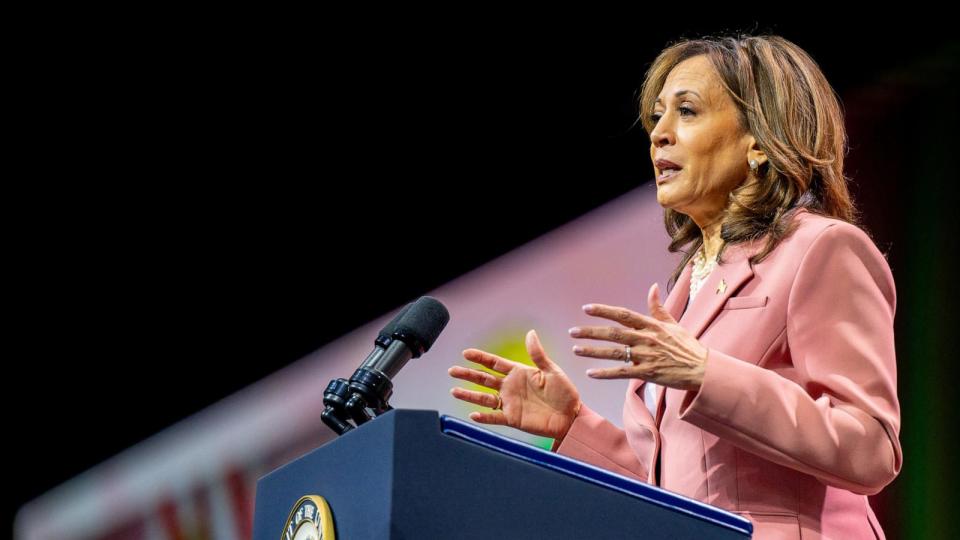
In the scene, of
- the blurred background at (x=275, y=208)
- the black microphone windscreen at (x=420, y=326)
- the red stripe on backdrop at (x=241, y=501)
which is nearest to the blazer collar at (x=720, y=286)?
the black microphone windscreen at (x=420, y=326)

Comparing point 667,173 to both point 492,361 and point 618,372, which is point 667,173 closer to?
point 492,361

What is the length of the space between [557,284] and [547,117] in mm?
603

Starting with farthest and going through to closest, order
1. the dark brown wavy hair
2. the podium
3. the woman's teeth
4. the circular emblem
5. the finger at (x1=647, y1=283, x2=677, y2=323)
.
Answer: the woman's teeth, the dark brown wavy hair, the finger at (x1=647, y1=283, x2=677, y2=323), the circular emblem, the podium

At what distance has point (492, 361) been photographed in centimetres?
169

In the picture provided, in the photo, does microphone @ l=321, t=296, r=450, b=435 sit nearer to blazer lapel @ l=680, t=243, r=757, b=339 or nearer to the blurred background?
blazer lapel @ l=680, t=243, r=757, b=339

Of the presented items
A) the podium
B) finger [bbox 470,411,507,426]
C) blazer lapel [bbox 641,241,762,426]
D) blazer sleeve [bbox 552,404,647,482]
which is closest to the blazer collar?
blazer lapel [bbox 641,241,762,426]

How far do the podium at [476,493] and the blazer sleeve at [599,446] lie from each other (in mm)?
660

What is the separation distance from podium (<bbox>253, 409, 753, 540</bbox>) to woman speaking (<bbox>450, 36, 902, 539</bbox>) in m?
0.19

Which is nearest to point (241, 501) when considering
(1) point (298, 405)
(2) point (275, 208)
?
(1) point (298, 405)

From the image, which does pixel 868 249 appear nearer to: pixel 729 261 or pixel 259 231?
pixel 729 261

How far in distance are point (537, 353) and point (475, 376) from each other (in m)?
0.11

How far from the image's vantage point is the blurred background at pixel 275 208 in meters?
2.94

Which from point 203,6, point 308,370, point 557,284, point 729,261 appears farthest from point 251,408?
point 729,261

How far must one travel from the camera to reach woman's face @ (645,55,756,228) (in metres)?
1.78
